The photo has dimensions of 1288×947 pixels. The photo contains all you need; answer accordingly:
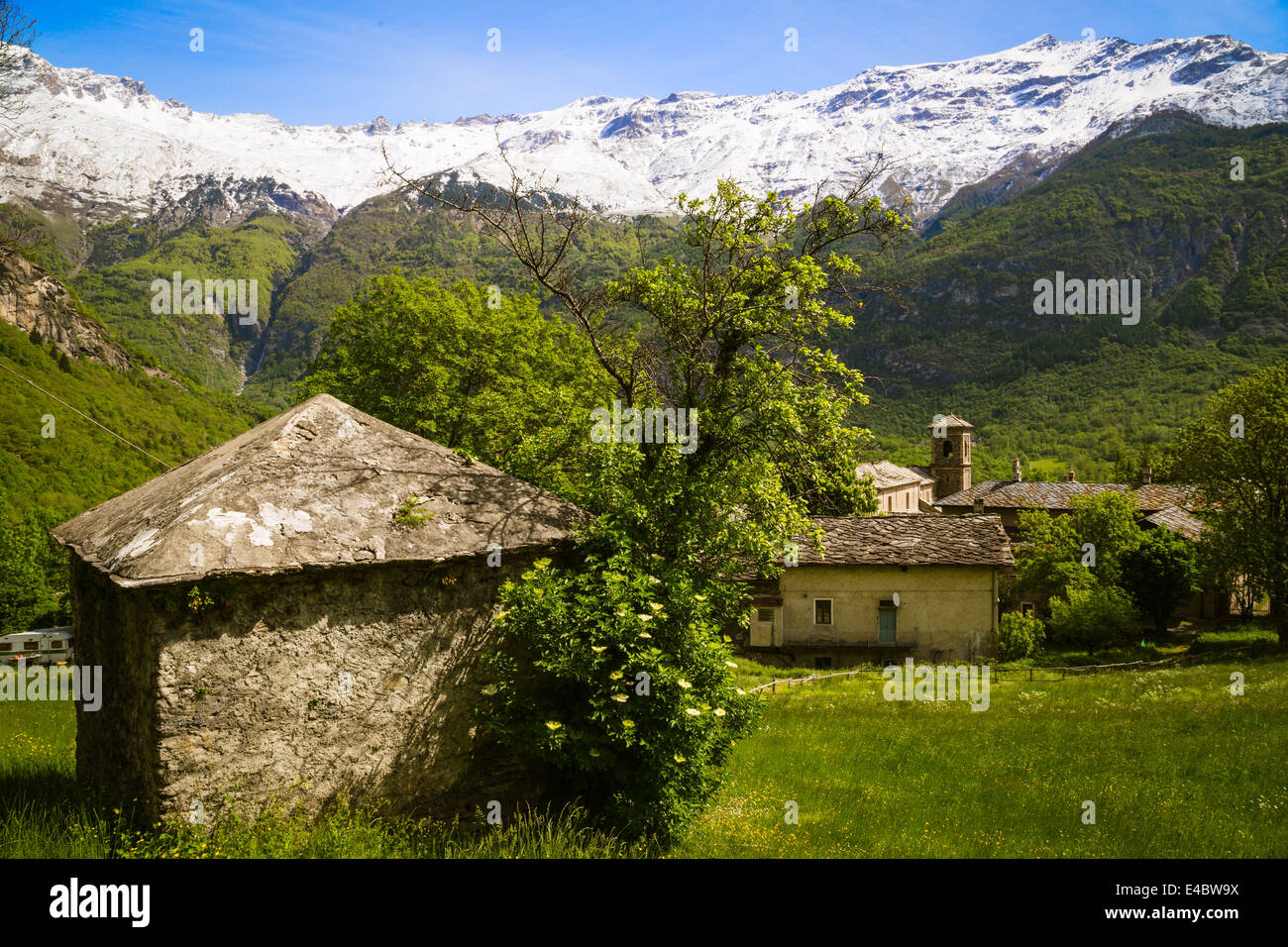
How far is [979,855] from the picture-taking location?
7.78 metres

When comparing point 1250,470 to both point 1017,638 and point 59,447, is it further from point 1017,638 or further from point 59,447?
point 59,447

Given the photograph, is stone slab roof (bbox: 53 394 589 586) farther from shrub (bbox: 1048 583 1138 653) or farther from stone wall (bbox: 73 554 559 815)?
shrub (bbox: 1048 583 1138 653)

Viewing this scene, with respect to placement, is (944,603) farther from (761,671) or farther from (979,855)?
(979,855)

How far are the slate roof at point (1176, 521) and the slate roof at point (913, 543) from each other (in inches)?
870

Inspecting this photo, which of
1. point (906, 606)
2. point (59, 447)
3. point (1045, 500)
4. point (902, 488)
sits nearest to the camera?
point (906, 606)

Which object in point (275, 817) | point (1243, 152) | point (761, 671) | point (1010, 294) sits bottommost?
point (761, 671)

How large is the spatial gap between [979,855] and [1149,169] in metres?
241

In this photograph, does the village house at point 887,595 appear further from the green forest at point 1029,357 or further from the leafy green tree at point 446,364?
the green forest at point 1029,357

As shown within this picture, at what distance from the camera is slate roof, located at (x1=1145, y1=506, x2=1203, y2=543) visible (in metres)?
46.1

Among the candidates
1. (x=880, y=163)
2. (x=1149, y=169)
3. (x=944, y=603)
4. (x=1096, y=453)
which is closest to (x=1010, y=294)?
(x=1149, y=169)

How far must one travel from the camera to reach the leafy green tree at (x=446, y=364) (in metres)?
22.5

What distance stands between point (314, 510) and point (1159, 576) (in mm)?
46353

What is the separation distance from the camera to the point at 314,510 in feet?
23.0

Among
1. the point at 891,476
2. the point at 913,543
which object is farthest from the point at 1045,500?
the point at 913,543
